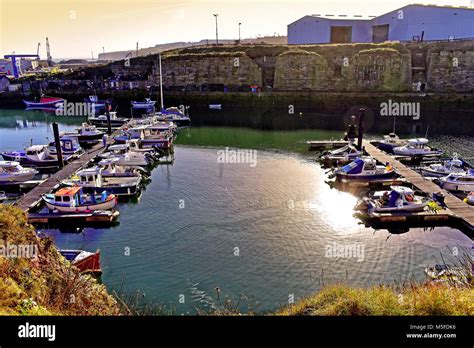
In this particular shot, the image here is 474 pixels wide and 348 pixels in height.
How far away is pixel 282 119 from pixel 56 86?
48336 millimetres

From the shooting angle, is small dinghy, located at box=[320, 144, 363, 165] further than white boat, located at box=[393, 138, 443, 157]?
No

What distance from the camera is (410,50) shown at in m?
66.2

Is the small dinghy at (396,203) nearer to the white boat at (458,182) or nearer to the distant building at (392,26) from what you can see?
the white boat at (458,182)

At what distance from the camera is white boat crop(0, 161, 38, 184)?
91.0 ft

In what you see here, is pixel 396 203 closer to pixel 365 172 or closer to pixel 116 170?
pixel 365 172

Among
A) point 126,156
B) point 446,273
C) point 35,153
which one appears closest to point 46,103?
point 35,153

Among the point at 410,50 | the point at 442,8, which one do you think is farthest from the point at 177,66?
the point at 442,8

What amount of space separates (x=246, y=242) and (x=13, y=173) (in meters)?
18.2

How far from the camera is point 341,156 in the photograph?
1284 inches

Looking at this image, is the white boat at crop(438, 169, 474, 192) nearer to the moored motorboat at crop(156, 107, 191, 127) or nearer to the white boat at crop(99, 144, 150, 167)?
the white boat at crop(99, 144, 150, 167)

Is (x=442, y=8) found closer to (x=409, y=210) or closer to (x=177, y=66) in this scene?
(x=177, y=66)

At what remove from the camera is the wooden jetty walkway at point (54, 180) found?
23645mm

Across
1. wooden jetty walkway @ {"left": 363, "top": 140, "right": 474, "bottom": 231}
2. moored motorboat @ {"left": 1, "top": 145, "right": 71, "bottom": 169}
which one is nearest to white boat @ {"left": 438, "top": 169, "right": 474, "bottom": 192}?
wooden jetty walkway @ {"left": 363, "top": 140, "right": 474, "bottom": 231}

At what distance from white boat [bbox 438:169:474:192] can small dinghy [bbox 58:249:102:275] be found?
21.0m
